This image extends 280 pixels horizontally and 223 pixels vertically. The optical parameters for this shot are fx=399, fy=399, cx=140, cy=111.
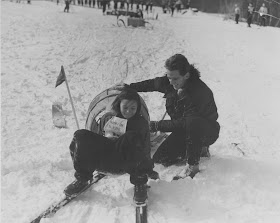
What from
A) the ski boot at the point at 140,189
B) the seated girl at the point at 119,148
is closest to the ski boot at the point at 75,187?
the seated girl at the point at 119,148

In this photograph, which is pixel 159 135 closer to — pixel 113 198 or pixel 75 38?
pixel 113 198

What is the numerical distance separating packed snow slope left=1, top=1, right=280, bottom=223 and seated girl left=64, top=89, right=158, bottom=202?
266mm

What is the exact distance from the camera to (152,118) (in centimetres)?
579

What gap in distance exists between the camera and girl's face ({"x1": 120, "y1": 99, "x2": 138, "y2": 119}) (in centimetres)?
335

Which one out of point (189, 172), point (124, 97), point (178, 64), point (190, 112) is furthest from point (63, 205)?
point (178, 64)

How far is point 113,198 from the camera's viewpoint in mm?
3531

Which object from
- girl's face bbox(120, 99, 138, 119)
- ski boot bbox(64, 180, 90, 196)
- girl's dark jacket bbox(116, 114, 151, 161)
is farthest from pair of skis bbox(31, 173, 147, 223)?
girl's face bbox(120, 99, 138, 119)

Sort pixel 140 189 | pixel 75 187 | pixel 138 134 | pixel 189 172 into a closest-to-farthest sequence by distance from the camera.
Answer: pixel 138 134 < pixel 140 189 < pixel 75 187 < pixel 189 172

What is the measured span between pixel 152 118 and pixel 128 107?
246 centimetres

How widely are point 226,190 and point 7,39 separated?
324 inches

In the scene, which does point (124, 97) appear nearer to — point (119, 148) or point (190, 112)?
point (119, 148)

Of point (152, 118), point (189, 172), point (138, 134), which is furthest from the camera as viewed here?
point (152, 118)

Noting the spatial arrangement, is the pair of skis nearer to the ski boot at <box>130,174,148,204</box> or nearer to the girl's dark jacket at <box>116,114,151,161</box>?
the ski boot at <box>130,174,148,204</box>

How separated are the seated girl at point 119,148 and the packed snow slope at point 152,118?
266 millimetres
